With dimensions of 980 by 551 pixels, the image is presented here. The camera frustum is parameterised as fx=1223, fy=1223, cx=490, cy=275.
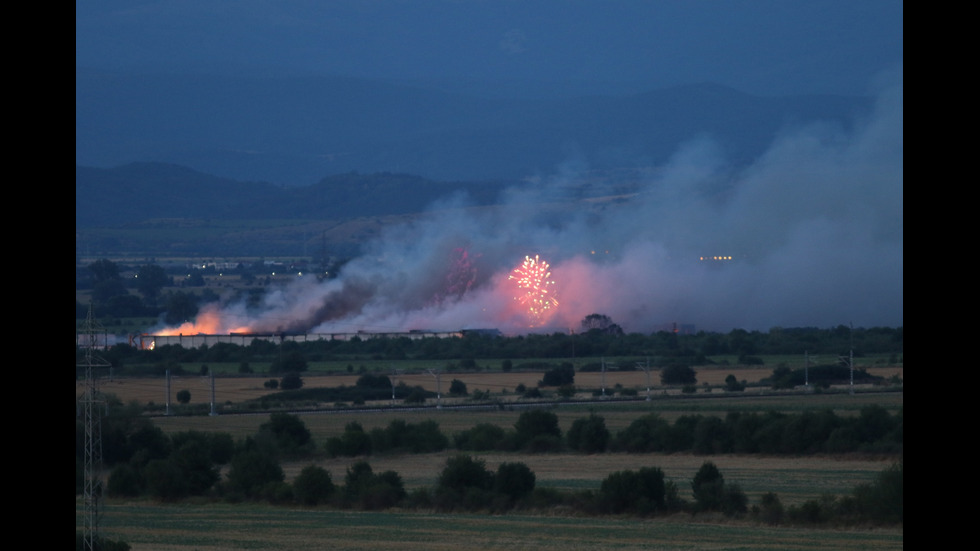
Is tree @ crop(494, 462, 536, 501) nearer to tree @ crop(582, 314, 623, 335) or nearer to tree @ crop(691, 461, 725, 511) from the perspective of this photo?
tree @ crop(691, 461, 725, 511)

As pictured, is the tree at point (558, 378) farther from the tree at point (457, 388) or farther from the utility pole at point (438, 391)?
the utility pole at point (438, 391)

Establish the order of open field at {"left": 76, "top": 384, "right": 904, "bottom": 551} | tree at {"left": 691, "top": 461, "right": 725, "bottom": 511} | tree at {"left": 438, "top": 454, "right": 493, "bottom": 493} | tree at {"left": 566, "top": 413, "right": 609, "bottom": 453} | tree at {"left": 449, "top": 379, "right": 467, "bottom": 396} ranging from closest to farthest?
1. open field at {"left": 76, "top": 384, "right": 904, "bottom": 551}
2. tree at {"left": 691, "top": 461, "right": 725, "bottom": 511}
3. tree at {"left": 438, "top": 454, "right": 493, "bottom": 493}
4. tree at {"left": 566, "top": 413, "right": 609, "bottom": 453}
5. tree at {"left": 449, "top": 379, "right": 467, "bottom": 396}

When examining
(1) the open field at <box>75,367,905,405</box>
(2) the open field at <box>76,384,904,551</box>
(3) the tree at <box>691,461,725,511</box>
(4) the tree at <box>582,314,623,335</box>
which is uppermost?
(4) the tree at <box>582,314,623,335</box>

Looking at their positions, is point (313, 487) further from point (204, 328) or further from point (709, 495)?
point (204, 328)

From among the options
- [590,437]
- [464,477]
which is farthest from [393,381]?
[464,477]

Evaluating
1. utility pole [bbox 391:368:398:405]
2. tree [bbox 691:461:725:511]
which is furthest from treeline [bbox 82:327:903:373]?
tree [bbox 691:461:725:511]
